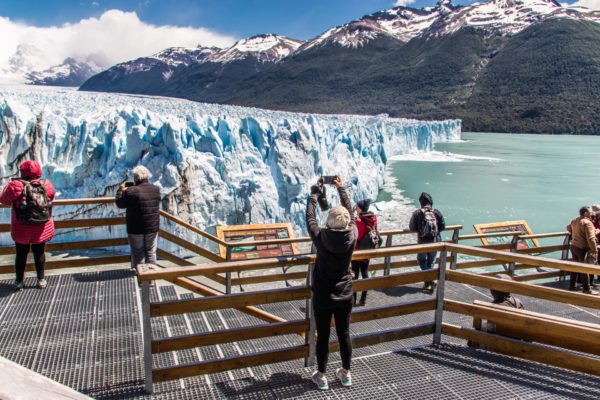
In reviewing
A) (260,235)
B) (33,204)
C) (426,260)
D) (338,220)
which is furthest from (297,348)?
(260,235)

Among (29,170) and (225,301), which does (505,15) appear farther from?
(225,301)

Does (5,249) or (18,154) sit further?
(18,154)

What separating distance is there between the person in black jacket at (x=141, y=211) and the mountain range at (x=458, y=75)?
81917 millimetres

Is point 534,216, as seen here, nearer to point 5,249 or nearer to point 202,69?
point 5,249

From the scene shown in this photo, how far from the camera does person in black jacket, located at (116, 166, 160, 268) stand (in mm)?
3840

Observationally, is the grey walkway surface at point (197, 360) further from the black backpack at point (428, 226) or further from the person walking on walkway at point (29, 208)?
the black backpack at point (428, 226)

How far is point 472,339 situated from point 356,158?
1745 centimetres

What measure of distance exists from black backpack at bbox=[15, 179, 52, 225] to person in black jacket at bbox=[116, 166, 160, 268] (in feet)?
1.81

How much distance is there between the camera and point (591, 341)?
262 centimetres

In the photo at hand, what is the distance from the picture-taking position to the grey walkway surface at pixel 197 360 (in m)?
2.49

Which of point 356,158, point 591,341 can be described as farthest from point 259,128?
point 591,341

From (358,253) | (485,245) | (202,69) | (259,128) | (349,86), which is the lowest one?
(485,245)

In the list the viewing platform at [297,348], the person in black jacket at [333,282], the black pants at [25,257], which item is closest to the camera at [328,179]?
the person in black jacket at [333,282]

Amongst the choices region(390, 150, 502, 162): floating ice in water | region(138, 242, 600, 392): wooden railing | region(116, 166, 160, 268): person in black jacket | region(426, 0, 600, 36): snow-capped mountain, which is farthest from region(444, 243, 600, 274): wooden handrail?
region(426, 0, 600, 36): snow-capped mountain
